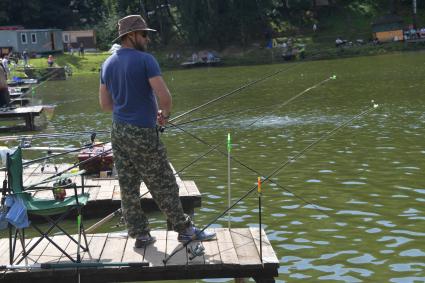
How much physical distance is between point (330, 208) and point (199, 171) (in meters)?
3.99

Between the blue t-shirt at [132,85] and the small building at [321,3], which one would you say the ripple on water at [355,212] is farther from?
the small building at [321,3]

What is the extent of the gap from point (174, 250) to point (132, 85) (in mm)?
1762

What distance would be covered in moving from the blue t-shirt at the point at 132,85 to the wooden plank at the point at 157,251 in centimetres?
132

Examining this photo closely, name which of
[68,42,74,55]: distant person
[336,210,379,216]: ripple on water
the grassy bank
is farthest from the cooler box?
[68,42,74,55]: distant person

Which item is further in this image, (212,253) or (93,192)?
(93,192)

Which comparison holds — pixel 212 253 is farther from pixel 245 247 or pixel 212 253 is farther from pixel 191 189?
pixel 191 189

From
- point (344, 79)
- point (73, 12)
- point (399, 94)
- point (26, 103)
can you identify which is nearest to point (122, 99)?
point (399, 94)

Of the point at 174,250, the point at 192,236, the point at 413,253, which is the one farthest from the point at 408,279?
the point at 174,250

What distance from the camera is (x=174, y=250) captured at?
674cm

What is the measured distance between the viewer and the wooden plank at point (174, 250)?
6.40 metres

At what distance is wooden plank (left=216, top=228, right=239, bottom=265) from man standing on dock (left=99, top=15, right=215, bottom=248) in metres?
0.58

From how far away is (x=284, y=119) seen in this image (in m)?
21.0

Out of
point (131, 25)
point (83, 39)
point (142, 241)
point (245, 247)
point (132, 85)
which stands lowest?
point (245, 247)

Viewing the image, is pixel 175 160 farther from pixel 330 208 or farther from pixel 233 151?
pixel 330 208
